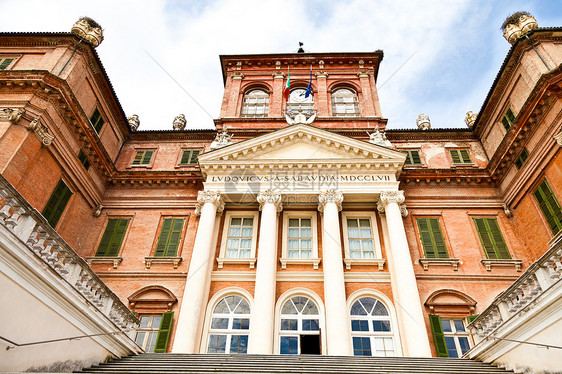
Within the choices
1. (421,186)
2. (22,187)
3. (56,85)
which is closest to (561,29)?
(421,186)

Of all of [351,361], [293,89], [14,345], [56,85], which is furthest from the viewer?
[293,89]

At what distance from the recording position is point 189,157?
21766 millimetres

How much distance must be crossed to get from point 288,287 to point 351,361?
5.87 metres

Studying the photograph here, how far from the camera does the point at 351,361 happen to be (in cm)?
1040

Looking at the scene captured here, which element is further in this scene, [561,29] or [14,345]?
[561,29]

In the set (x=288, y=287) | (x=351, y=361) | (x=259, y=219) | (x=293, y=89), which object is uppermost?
(x=293, y=89)

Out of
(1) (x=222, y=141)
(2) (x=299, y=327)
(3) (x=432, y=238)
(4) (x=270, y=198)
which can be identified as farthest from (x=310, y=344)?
→ (1) (x=222, y=141)

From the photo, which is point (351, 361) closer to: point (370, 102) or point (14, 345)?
point (14, 345)

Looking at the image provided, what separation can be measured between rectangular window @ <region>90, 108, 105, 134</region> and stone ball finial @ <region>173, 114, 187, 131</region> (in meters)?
5.54

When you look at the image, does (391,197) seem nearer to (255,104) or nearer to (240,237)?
(240,237)

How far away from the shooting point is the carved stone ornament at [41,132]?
14547 millimetres

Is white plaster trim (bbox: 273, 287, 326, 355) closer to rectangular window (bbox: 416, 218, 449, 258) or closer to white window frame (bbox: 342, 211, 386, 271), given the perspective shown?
white window frame (bbox: 342, 211, 386, 271)

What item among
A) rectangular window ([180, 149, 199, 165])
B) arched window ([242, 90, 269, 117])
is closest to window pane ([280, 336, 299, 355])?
rectangular window ([180, 149, 199, 165])

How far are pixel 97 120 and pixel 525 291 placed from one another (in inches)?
761
